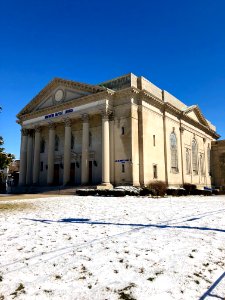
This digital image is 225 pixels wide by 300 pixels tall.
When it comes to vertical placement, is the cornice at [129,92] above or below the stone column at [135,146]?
above

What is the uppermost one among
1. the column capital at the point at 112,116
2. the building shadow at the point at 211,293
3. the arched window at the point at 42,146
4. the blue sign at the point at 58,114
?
the blue sign at the point at 58,114

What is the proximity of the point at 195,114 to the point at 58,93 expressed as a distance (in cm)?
2707

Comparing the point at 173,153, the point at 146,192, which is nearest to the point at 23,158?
the point at 173,153

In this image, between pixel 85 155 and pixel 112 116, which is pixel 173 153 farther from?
pixel 85 155

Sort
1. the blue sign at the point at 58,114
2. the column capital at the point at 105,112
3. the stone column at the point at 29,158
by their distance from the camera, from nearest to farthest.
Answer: the column capital at the point at 105,112 < the blue sign at the point at 58,114 < the stone column at the point at 29,158

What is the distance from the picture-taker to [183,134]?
4312 centimetres

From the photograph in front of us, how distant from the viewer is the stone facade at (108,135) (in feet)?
104

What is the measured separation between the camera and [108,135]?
31.7 meters

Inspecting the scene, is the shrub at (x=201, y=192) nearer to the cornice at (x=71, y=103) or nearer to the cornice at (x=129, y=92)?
the cornice at (x=129, y=92)

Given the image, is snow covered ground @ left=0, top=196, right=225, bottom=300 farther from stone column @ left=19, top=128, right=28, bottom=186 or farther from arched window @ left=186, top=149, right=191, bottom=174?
arched window @ left=186, top=149, right=191, bottom=174

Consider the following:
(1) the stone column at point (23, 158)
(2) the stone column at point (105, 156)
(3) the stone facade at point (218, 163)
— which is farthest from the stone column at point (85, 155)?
(3) the stone facade at point (218, 163)

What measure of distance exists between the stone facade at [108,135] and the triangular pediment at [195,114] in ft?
1.00

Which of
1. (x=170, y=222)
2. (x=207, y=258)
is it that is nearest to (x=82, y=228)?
(x=170, y=222)

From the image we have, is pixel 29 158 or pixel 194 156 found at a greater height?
pixel 194 156
